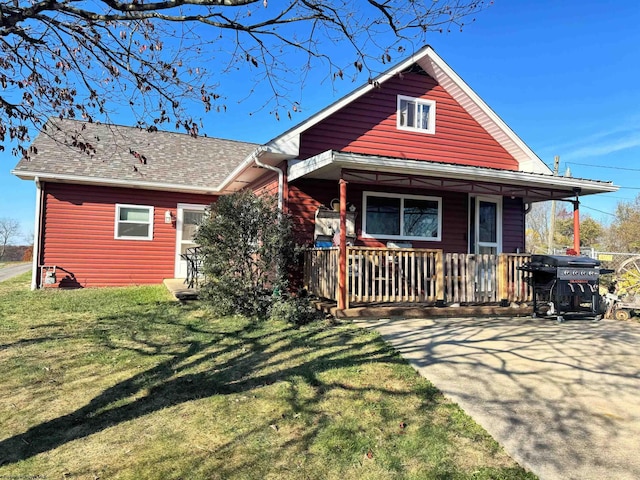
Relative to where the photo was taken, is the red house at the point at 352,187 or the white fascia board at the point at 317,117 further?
the white fascia board at the point at 317,117

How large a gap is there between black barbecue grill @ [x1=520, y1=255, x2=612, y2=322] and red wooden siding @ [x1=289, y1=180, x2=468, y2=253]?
2.48m

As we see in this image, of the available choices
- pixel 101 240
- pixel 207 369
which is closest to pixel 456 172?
pixel 207 369

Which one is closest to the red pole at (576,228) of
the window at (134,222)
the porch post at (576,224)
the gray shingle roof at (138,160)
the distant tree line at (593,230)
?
the porch post at (576,224)

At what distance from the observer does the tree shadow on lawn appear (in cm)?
352

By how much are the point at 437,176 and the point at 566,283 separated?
295 cm

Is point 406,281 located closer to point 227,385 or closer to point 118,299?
point 227,385

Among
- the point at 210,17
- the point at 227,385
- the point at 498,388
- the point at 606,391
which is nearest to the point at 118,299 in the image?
the point at 227,385

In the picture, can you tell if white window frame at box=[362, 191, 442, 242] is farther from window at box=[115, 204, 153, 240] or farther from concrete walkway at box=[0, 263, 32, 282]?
concrete walkway at box=[0, 263, 32, 282]

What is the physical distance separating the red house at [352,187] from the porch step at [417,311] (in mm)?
388

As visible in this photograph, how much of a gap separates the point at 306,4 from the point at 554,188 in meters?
7.84

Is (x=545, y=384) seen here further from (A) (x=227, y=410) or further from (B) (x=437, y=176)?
(B) (x=437, y=176)

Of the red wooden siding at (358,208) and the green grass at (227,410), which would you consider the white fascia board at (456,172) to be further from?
the green grass at (227,410)

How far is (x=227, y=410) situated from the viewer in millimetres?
3734

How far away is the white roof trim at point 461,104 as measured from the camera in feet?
30.6
